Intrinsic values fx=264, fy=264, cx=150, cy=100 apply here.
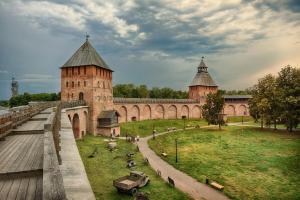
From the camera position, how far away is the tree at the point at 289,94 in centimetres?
4044

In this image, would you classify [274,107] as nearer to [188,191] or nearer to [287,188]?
[287,188]

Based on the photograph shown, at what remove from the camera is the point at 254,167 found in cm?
2458

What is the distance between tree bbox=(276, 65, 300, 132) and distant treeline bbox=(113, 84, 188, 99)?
2052 inches

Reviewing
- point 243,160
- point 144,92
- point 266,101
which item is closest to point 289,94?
point 266,101

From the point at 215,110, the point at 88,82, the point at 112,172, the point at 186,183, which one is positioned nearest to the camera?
the point at 186,183

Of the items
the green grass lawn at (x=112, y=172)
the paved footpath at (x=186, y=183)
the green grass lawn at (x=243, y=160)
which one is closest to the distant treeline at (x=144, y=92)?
the green grass lawn at (x=243, y=160)

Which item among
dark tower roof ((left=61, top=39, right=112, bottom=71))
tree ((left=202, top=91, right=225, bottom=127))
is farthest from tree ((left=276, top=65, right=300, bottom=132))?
dark tower roof ((left=61, top=39, right=112, bottom=71))

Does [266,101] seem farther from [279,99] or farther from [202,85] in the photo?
[202,85]

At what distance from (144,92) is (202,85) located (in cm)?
2910

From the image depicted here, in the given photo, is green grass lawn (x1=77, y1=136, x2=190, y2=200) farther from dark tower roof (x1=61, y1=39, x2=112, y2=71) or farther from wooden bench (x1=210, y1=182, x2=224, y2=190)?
dark tower roof (x1=61, y1=39, x2=112, y2=71)

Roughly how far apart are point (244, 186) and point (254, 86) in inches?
1258

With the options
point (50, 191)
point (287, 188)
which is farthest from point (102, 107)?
point (50, 191)

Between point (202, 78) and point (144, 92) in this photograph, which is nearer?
point (202, 78)

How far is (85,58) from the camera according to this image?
42969mm
